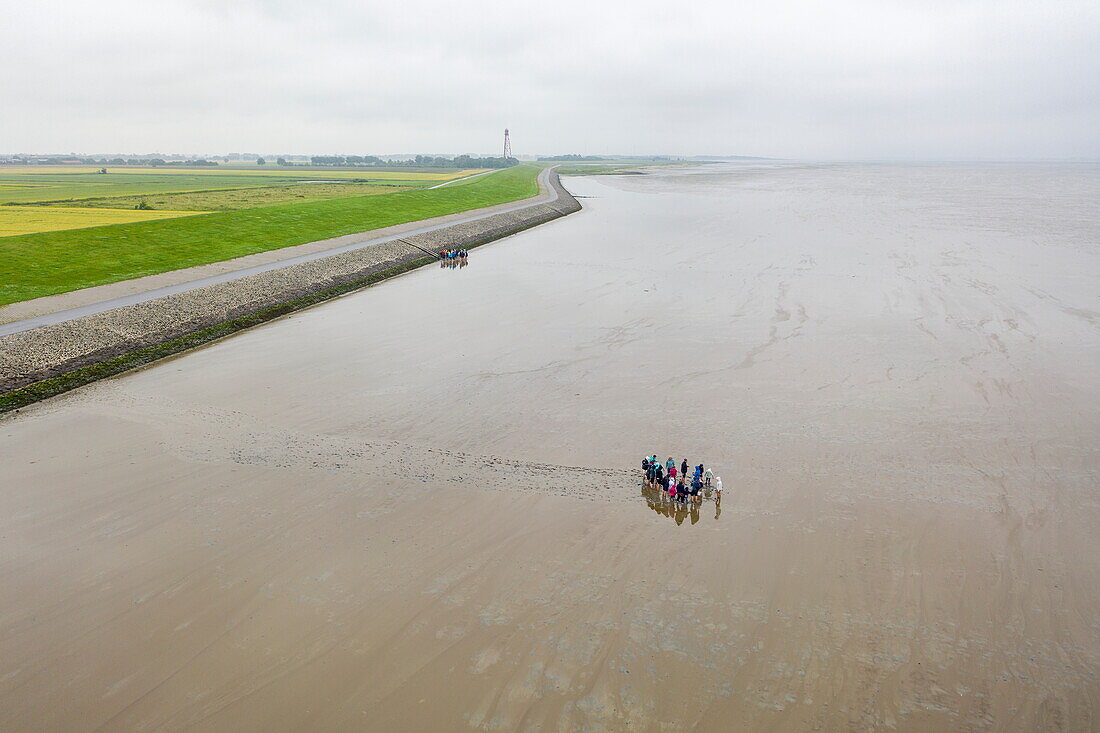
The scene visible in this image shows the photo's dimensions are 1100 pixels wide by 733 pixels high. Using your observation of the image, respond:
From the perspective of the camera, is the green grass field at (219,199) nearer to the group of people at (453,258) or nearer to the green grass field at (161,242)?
the green grass field at (161,242)

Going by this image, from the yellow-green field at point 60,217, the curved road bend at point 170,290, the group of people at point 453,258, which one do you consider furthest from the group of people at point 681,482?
the yellow-green field at point 60,217

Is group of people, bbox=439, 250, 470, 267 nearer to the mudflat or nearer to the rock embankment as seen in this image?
the rock embankment

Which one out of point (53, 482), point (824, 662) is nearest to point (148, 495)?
point (53, 482)

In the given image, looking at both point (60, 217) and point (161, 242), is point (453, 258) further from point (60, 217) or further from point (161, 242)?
point (60, 217)

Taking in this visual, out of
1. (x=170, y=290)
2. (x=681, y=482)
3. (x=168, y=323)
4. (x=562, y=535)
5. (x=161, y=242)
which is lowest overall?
(x=562, y=535)

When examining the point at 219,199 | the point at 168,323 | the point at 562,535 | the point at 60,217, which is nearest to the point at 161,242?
the point at 168,323

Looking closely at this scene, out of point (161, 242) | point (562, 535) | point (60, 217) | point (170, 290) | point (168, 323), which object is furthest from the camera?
point (60, 217)
